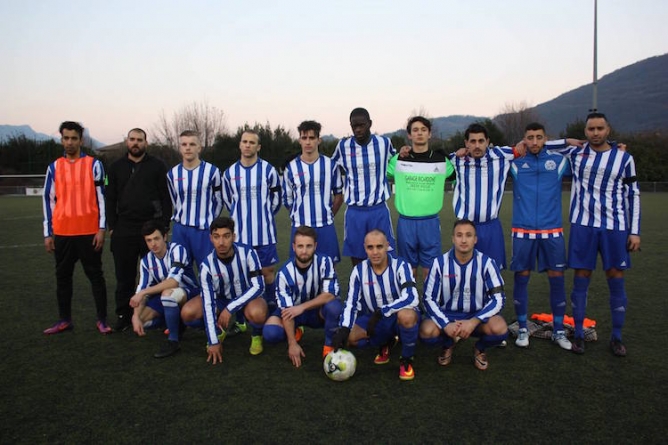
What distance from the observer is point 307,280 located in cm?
378

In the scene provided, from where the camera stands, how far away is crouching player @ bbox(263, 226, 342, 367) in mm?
3580

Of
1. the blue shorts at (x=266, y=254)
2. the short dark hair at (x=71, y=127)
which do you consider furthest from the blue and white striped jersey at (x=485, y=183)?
the short dark hair at (x=71, y=127)

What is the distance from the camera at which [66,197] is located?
418cm

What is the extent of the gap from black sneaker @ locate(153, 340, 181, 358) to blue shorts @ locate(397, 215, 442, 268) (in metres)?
1.98

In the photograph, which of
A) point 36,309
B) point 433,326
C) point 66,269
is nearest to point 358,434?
point 433,326

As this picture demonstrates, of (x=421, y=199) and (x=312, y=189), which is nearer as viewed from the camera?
(x=421, y=199)

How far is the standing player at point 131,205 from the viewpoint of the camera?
14.0 feet

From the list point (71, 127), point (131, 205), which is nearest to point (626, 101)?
point (131, 205)

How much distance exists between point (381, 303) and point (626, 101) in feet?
413

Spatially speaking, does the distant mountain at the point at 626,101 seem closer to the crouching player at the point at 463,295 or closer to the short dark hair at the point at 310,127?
the short dark hair at the point at 310,127

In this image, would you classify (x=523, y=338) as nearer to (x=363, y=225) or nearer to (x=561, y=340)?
(x=561, y=340)

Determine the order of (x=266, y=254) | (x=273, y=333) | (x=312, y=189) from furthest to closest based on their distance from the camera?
(x=266, y=254), (x=312, y=189), (x=273, y=333)

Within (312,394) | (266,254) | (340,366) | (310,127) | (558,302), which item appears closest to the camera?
(312,394)

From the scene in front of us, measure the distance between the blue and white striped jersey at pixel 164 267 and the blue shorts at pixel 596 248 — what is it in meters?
3.11
